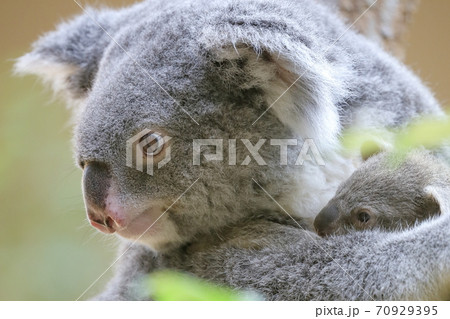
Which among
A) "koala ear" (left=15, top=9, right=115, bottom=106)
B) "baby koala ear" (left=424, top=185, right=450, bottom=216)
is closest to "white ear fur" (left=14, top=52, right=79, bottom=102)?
"koala ear" (left=15, top=9, right=115, bottom=106)

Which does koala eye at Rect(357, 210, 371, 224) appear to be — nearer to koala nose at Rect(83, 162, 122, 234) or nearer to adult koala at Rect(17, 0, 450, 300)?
adult koala at Rect(17, 0, 450, 300)

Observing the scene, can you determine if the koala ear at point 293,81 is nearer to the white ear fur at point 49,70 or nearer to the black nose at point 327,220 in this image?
the black nose at point 327,220

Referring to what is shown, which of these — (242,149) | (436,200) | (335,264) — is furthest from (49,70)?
(436,200)

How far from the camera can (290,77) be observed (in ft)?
5.26

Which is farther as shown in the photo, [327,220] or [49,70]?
[49,70]

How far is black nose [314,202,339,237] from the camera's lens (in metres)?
1.72

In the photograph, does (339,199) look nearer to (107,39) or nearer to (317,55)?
(317,55)

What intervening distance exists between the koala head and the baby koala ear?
1.00 ft

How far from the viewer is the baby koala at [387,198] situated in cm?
169

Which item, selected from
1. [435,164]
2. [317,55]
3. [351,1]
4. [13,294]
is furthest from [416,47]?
[13,294]

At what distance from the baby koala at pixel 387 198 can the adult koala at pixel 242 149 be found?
11 cm

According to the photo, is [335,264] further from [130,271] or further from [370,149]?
[130,271]

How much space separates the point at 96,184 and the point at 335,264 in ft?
2.36

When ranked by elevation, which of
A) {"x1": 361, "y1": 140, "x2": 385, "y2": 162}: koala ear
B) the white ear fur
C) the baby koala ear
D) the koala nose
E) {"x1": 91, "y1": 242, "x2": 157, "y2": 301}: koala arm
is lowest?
{"x1": 91, "y1": 242, "x2": 157, "y2": 301}: koala arm
